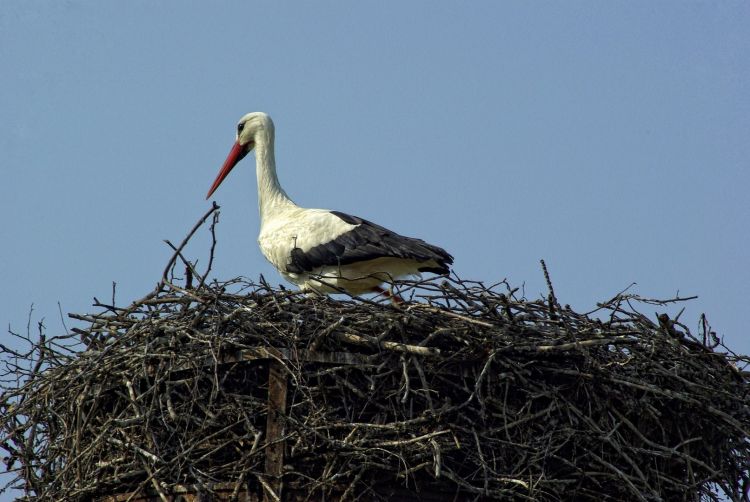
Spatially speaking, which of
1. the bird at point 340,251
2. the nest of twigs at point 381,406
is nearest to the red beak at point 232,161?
the bird at point 340,251

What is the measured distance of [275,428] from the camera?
5691 mm

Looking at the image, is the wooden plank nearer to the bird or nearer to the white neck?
the bird

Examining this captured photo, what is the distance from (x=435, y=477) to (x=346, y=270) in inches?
100

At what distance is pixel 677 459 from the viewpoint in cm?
611

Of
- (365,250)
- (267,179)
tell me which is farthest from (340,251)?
(267,179)

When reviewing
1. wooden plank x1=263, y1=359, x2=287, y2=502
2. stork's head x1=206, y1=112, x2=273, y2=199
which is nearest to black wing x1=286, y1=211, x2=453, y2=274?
stork's head x1=206, y1=112, x2=273, y2=199

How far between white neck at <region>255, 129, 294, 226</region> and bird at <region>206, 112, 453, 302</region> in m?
0.10

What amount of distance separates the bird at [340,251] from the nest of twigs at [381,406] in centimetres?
136

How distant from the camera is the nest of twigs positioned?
Answer: 565 cm

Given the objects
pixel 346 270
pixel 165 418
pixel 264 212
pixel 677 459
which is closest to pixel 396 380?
pixel 165 418

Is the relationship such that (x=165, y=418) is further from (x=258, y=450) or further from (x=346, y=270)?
(x=346, y=270)

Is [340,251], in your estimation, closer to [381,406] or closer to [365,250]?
[365,250]

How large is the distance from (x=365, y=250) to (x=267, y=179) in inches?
61.7

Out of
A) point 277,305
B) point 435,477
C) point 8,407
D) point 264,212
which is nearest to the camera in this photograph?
point 435,477
